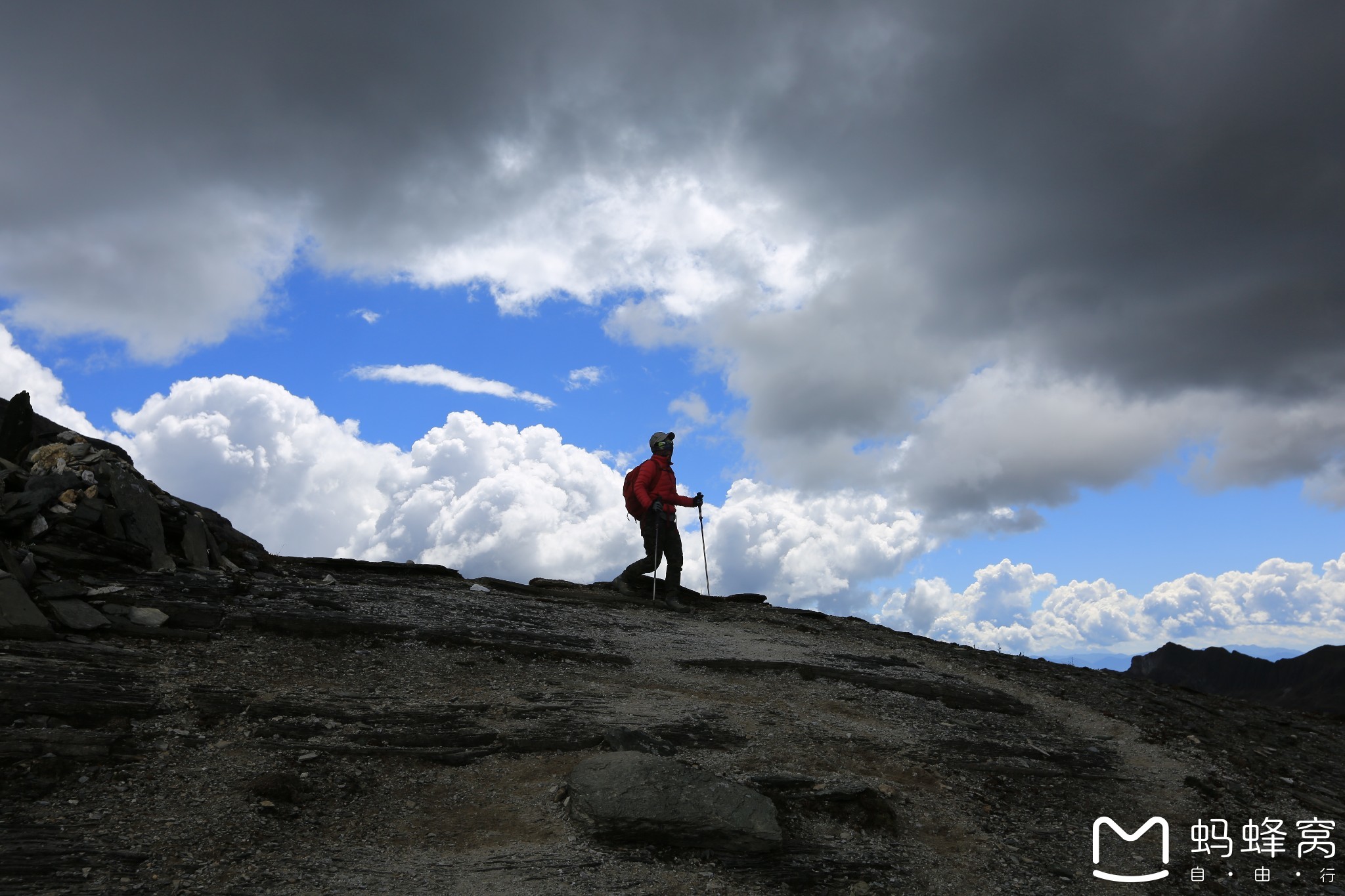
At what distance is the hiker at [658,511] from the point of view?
866 inches

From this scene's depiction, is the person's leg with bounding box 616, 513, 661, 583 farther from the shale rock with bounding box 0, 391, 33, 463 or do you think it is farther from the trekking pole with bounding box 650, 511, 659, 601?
the shale rock with bounding box 0, 391, 33, 463

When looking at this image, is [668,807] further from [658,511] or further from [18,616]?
[658,511]

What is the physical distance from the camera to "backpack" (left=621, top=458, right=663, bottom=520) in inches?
877

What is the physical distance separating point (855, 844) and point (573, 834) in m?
3.57

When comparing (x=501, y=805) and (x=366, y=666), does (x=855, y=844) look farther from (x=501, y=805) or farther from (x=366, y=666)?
(x=366, y=666)

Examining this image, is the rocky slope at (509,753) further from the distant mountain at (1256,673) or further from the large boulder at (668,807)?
the distant mountain at (1256,673)

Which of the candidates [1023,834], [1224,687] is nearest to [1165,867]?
[1023,834]

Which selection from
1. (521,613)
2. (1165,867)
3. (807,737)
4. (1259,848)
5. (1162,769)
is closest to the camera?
(1165,867)

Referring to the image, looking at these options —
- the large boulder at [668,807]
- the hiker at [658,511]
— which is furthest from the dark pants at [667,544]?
the large boulder at [668,807]

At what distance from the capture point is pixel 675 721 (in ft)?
41.3

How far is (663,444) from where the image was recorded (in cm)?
2234

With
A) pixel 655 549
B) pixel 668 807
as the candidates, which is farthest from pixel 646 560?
pixel 668 807

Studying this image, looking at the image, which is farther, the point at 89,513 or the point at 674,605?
the point at 674,605

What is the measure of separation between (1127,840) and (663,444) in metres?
13.9
